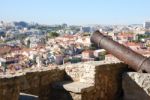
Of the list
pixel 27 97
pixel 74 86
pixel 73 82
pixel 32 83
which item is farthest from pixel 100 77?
pixel 27 97

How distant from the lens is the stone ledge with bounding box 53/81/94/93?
620 centimetres

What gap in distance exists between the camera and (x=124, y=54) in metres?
7.32

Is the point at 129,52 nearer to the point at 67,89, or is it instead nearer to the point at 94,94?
the point at 94,94

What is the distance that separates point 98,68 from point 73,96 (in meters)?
0.83

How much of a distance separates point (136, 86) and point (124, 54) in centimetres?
79

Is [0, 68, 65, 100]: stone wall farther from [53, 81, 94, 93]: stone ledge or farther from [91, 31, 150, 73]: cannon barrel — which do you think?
[91, 31, 150, 73]: cannon barrel

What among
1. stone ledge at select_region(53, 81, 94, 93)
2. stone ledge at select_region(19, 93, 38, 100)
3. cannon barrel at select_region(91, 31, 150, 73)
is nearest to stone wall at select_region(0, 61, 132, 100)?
stone ledge at select_region(53, 81, 94, 93)

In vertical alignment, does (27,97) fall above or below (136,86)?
above

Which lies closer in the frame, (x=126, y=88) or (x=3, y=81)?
(x=3, y=81)

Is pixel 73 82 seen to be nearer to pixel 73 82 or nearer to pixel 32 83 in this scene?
pixel 73 82

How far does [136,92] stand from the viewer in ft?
22.5

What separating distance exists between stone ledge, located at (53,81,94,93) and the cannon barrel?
3.75 ft

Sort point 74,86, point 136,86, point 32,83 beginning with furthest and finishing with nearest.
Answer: point 136,86
point 74,86
point 32,83

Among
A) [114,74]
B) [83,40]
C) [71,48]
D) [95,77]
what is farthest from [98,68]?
[83,40]
